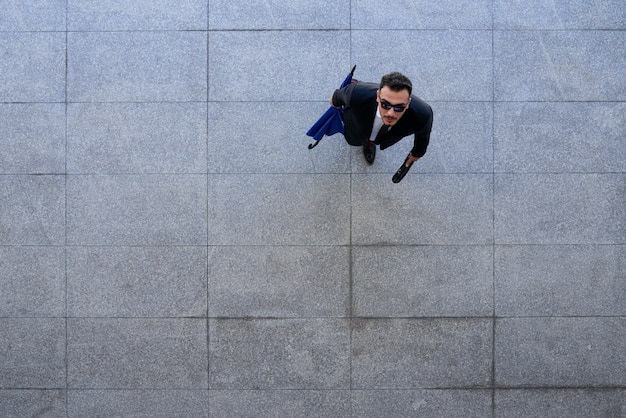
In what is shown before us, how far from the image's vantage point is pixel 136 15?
532cm

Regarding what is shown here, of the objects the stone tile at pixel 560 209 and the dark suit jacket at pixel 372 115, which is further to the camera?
the stone tile at pixel 560 209

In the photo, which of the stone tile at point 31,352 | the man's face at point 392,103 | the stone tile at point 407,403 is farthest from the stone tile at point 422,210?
the stone tile at point 31,352

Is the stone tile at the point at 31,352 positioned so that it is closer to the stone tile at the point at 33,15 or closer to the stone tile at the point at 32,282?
the stone tile at the point at 32,282

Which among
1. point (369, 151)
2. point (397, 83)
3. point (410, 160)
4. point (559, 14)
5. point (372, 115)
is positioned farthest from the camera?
point (559, 14)

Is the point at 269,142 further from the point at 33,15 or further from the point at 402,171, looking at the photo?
the point at 33,15

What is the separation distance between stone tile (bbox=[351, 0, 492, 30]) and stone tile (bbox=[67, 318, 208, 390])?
3492 mm

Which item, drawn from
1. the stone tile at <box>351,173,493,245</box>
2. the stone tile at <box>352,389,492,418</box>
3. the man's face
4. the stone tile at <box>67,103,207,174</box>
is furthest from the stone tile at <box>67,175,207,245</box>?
the stone tile at <box>352,389,492,418</box>

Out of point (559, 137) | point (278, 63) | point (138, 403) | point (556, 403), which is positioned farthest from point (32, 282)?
point (559, 137)

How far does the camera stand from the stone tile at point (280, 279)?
522 centimetres

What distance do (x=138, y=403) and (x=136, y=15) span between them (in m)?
3.90

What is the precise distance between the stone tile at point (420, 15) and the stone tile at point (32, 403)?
4792mm

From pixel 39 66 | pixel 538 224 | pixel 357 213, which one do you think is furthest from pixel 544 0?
pixel 39 66

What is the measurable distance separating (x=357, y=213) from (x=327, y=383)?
1.72 metres

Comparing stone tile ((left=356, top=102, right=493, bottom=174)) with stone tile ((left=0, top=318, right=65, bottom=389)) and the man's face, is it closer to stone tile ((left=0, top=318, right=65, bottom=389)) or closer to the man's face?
the man's face
